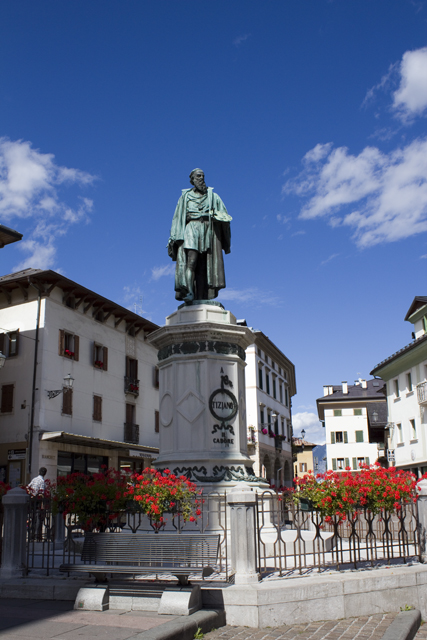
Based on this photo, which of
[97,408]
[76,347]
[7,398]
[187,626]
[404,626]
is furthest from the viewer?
[97,408]

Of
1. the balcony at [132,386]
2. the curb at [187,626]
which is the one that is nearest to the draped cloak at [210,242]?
the curb at [187,626]

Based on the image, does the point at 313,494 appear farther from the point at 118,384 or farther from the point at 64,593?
the point at 118,384

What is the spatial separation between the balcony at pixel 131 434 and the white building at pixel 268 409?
32.5ft

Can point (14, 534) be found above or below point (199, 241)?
below

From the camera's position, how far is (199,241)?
12.5 meters

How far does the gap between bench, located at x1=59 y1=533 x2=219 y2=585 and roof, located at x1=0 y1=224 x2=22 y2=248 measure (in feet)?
59.4

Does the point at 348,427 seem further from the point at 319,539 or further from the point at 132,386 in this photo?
the point at 319,539

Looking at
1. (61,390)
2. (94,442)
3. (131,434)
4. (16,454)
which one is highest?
(61,390)

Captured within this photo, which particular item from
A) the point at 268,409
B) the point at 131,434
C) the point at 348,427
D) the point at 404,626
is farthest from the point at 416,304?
the point at 404,626

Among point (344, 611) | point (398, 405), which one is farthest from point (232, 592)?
point (398, 405)

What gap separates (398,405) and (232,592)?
38321 mm

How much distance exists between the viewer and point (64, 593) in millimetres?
7734

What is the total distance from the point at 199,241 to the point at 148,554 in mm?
6860

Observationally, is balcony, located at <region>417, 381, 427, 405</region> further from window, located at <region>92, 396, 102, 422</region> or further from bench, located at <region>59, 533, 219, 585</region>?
bench, located at <region>59, 533, 219, 585</region>
